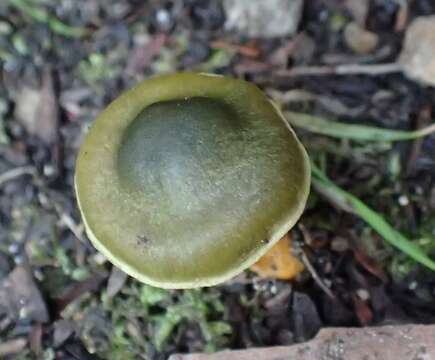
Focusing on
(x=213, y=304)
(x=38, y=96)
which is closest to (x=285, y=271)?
(x=213, y=304)

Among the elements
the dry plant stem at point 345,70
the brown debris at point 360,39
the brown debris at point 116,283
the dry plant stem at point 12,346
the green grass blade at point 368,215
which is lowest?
the dry plant stem at point 12,346

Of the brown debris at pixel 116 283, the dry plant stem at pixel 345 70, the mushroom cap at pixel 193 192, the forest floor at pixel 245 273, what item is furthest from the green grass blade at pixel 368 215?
the brown debris at pixel 116 283

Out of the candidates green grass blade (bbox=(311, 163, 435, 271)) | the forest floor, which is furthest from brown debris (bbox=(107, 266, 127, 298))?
green grass blade (bbox=(311, 163, 435, 271))

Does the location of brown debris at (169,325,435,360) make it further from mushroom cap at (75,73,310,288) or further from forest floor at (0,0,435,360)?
mushroom cap at (75,73,310,288)

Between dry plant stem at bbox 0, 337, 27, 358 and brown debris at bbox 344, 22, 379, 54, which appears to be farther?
brown debris at bbox 344, 22, 379, 54

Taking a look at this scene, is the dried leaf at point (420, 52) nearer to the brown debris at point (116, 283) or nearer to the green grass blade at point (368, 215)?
the green grass blade at point (368, 215)

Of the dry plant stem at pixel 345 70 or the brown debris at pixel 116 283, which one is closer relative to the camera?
the brown debris at pixel 116 283
